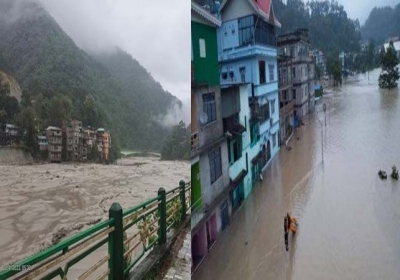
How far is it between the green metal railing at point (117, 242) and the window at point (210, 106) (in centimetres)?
32

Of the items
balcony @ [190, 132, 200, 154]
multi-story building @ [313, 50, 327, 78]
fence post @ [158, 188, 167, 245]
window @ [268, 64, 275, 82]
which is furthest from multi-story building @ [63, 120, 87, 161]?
multi-story building @ [313, 50, 327, 78]

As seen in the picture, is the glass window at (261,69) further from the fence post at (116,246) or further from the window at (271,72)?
the fence post at (116,246)

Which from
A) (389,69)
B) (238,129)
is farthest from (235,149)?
(389,69)

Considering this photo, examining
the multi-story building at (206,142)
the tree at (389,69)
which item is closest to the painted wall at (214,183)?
the multi-story building at (206,142)

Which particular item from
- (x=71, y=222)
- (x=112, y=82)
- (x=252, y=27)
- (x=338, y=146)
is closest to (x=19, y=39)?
(x=112, y=82)

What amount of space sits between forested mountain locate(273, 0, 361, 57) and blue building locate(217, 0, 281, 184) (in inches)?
2.6

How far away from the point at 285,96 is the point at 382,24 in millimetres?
441

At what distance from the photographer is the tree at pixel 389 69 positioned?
1.50m

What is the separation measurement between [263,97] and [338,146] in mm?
339

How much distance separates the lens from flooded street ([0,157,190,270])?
1.09 meters

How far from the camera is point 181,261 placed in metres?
1.64

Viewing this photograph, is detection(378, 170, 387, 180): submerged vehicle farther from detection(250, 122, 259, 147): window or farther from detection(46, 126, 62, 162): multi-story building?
detection(46, 126, 62, 162): multi-story building

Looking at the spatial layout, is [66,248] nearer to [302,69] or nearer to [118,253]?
[118,253]

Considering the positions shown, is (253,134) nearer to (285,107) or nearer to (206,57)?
(285,107)
